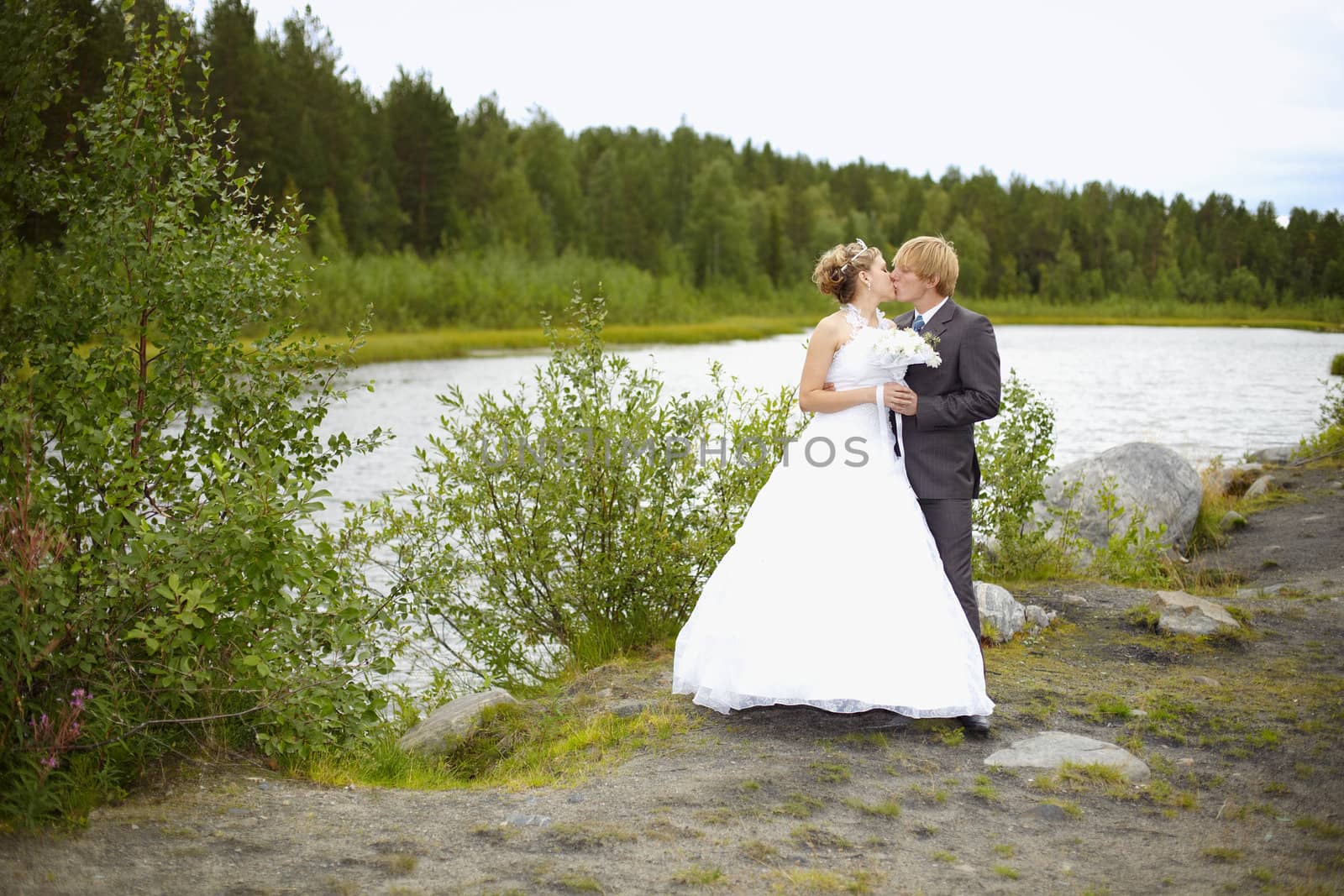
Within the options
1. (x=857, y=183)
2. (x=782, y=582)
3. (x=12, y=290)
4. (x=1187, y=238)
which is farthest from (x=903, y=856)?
(x=857, y=183)

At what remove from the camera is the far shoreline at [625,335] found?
4847 cm

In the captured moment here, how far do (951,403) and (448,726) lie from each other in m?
3.60

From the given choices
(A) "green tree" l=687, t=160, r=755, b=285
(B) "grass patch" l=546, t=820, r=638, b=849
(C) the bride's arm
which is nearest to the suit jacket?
(C) the bride's arm

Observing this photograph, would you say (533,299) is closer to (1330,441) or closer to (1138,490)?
(1330,441)

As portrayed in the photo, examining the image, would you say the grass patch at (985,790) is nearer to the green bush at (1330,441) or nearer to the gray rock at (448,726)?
the gray rock at (448,726)

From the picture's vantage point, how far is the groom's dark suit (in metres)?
5.92

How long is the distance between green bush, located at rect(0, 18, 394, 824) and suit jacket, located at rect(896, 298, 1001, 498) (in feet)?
10.4

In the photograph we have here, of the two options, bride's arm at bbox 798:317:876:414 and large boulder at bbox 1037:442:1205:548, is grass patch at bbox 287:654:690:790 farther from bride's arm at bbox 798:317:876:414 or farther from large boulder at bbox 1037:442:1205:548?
large boulder at bbox 1037:442:1205:548

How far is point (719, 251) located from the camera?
94.5 metres

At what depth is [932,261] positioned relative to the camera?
6027mm

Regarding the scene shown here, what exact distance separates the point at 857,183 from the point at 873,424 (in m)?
135

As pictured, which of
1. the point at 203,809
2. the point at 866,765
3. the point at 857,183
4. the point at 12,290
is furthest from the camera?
the point at 857,183

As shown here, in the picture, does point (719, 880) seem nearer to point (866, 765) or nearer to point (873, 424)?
point (866, 765)

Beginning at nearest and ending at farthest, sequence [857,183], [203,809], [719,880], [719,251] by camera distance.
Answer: [719,880] → [203,809] → [719,251] → [857,183]
